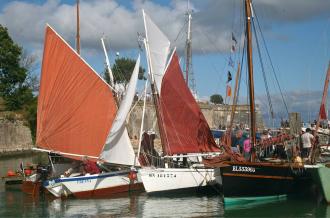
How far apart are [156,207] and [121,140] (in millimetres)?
4703

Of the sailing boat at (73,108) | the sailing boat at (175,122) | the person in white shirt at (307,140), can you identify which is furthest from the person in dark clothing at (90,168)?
the person in white shirt at (307,140)

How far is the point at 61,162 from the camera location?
28812 millimetres

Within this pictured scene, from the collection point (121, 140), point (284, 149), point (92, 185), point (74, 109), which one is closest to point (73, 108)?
point (74, 109)

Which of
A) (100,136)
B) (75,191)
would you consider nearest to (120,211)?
(75,191)

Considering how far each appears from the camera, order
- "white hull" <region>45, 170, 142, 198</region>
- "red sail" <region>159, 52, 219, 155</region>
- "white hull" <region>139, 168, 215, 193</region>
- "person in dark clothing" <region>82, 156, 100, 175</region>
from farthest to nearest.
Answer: "red sail" <region>159, 52, 219, 155</region> < "person in dark clothing" <region>82, 156, 100, 175</region> < "white hull" <region>45, 170, 142, 198</region> < "white hull" <region>139, 168, 215, 193</region>

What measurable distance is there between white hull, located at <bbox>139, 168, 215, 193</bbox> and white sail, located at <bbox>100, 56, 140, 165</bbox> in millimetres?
1827

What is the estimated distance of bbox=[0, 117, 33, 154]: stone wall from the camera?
213 ft

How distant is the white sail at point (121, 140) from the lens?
2523 cm

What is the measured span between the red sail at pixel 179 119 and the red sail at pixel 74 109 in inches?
114

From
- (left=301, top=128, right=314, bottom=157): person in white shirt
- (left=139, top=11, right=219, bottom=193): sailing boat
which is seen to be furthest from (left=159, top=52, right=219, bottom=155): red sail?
(left=301, top=128, right=314, bottom=157): person in white shirt

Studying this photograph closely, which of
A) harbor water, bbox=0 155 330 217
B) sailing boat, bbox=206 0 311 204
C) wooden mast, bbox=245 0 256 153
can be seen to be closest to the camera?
harbor water, bbox=0 155 330 217

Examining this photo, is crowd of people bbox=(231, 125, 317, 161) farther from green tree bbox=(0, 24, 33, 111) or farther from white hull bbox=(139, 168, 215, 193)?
green tree bbox=(0, 24, 33, 111)

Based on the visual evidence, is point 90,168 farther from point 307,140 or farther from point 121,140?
point 307,140

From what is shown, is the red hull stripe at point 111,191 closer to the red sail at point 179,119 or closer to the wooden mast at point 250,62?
the red sail at point 179,119
